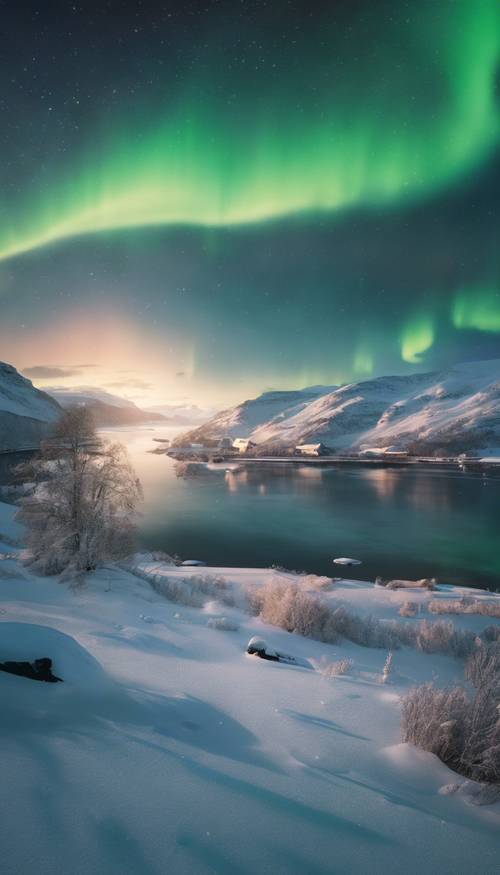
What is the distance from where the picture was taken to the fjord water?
1292 inches

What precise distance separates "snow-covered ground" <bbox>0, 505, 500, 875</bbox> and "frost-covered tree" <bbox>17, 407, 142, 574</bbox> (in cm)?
995

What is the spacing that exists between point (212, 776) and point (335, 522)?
4425 cm

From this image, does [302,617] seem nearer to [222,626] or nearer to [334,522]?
[222,626]

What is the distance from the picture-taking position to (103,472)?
19.0m

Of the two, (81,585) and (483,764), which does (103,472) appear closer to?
(81,585)

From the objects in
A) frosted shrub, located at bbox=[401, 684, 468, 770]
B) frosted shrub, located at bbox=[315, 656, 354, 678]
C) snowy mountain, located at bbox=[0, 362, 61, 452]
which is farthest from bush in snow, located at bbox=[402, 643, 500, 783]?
snowy mountain, located at bbox=[0, 362, 61, 452]

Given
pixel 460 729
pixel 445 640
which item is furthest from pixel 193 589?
pixel 460 729

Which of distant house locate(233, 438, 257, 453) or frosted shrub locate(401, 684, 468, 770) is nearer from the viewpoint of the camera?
frosted shrub locate(401, 684, 468, 770)

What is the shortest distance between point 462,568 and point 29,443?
14798 cm

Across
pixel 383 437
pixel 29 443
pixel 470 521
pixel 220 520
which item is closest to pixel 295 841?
pixel 220 520

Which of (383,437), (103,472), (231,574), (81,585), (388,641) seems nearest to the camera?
(388,641)

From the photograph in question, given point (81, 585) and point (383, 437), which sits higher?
point (383, 437)

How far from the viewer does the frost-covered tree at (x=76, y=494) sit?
55.4 ft

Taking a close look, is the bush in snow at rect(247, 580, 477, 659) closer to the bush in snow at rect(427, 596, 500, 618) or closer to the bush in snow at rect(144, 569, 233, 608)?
the bush in snow at rect(144, 569, 233, 608)
